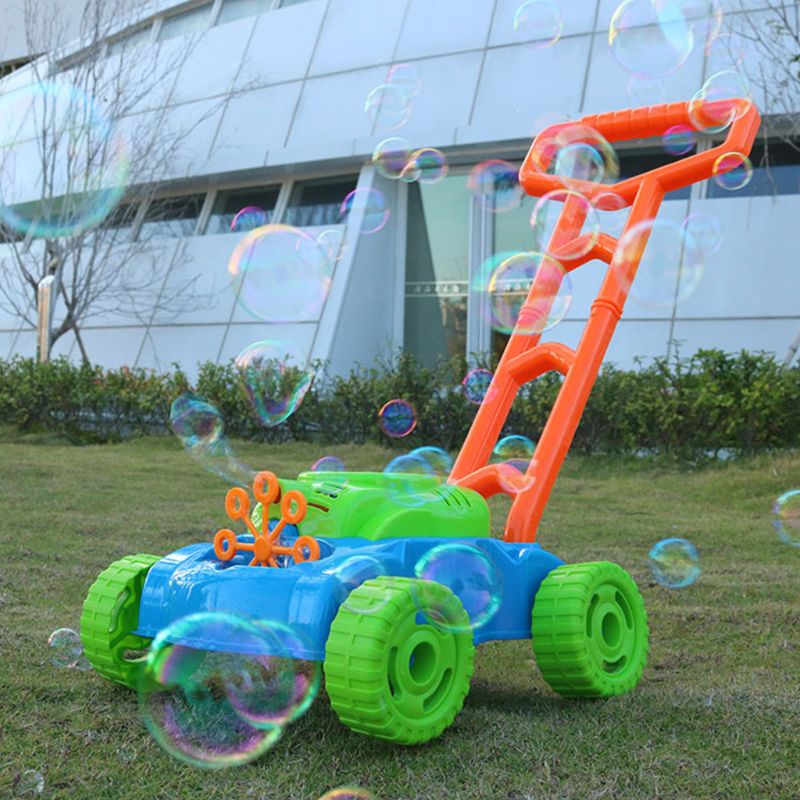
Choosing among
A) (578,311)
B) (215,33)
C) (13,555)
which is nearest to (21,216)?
(215,33)

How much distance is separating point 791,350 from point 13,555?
7.02m

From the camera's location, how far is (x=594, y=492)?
8.27 meters

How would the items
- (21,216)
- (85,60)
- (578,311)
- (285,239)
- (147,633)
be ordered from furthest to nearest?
(21,216) < (85,60) < (578,311) < (285,239) < (147,633)

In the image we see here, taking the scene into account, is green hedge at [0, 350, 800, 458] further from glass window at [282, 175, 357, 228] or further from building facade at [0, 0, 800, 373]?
glass window at [282, 175, 357, 228]

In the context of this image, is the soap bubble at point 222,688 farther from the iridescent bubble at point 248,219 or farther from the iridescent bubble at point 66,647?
the iridescent bubble at point 248,219

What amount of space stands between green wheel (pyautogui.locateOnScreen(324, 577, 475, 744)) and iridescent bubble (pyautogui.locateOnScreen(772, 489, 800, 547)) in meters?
4.11

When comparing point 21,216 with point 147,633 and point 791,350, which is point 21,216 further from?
point 147,633

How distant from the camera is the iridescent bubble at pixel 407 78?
12750 mm

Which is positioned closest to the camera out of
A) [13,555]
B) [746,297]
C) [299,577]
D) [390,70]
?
[299,577]

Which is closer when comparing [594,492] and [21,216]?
[594,492]

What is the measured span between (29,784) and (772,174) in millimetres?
10323

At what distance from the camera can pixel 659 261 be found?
9273 mm

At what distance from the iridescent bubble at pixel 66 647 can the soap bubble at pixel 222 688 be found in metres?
0.43

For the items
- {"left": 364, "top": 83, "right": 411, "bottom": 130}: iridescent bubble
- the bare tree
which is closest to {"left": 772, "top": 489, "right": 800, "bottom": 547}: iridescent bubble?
{"left": 364, "top": 83, "right": 411, "bottom": 130}: iridescent bubble
